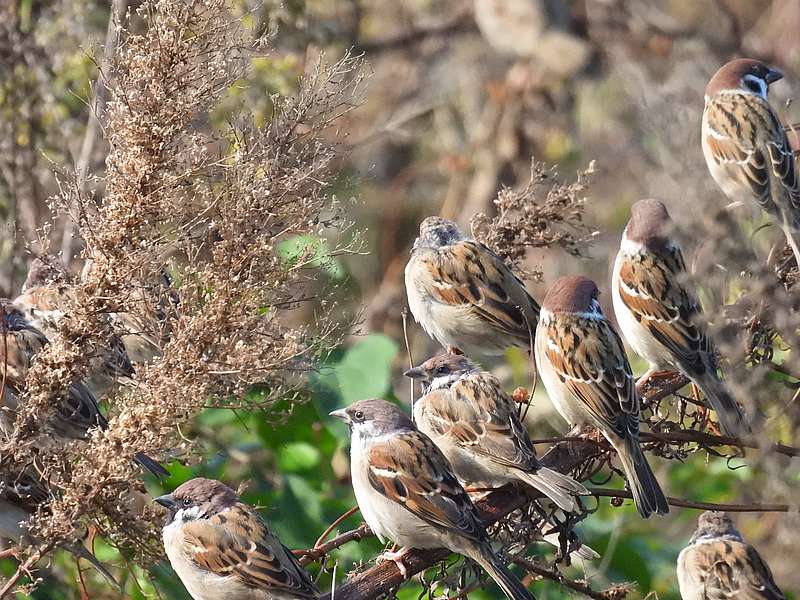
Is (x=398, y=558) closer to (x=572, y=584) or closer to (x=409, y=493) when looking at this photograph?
(x=409, y=493)

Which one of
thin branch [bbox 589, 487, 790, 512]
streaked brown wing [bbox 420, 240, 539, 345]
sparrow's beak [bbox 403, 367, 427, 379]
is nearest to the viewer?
thin branch [bbox 589, 487, 790, 512]

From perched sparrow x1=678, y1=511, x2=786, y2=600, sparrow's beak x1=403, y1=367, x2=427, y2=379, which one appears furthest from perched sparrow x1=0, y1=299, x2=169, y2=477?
perched sparrow x1=678, y1=511, x2=786, y2=600

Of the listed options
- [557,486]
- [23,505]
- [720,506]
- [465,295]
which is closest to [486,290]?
[465,295]

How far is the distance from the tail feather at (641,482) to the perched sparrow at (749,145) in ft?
4.75

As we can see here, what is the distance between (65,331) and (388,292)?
6827 mm

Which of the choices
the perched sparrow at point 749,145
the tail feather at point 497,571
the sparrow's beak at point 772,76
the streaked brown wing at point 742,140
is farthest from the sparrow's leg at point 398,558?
the sparrow's beak at point 772,76

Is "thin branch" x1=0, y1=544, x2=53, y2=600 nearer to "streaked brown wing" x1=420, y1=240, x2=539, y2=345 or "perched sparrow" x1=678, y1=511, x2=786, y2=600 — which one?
"streaked brown wing" x1=420, y1=240, x2=539, y2=345

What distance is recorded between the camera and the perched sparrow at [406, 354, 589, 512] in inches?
151

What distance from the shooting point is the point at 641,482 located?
4.00m

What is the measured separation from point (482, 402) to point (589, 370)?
1.63ft

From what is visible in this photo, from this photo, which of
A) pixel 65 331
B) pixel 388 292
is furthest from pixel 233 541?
pixel 388 292

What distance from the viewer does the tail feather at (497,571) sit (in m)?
3.61

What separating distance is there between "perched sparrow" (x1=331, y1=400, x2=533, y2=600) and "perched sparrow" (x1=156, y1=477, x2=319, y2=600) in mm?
320

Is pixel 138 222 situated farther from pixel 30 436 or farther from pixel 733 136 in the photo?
pixel 733 136
